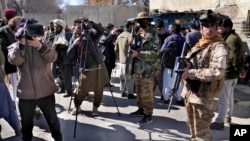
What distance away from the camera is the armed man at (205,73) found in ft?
9.28

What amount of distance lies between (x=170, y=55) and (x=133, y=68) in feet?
4.20

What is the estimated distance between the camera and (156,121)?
16.2 ft

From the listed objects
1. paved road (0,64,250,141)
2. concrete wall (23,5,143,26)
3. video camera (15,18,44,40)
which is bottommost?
paved road (0,64,250,141)

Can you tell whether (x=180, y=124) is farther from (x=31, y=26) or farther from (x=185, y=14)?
(x=185, y=14)

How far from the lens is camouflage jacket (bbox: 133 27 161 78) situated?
14.6 feet

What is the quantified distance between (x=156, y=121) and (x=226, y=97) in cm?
129

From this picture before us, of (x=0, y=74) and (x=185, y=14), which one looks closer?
(x=0, y=74)

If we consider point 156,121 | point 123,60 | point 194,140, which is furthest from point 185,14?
point 194,140

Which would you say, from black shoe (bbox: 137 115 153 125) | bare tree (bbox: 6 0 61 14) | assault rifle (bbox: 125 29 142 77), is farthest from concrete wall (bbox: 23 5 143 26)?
bare tree (bbox: 6 0 61 14)

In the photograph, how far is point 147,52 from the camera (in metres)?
4.48

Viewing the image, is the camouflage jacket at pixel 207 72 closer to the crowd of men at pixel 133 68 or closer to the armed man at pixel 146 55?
the crowd of men at pixel 133 68

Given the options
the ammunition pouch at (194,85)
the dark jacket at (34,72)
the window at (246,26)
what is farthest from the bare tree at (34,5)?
the ammunition pouch at (194,85)

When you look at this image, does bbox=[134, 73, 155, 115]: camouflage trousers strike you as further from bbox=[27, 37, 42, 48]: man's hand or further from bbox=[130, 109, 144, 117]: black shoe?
bbox=[27, 37, 42, 48]: man's hand

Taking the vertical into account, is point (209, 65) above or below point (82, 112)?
above
